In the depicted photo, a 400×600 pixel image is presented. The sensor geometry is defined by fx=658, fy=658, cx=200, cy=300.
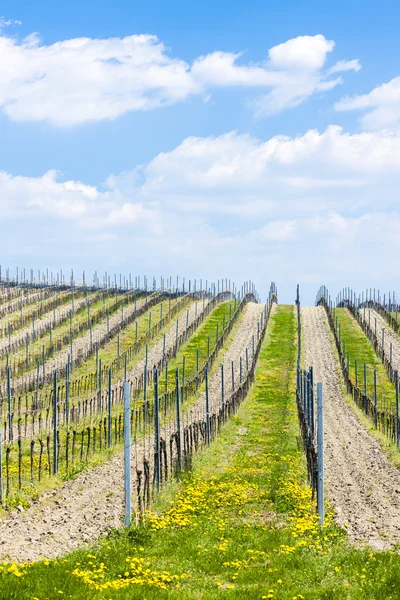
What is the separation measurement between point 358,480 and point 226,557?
8.91m

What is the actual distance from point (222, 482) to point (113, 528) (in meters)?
5.45

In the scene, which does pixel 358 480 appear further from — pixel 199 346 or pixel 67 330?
pixel 67 330

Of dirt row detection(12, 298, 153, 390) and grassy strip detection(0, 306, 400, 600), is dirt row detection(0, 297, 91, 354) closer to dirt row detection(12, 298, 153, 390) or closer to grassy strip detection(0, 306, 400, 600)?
dirt row detection(12, 298, 153, 390)

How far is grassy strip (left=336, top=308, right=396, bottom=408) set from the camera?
37.6m

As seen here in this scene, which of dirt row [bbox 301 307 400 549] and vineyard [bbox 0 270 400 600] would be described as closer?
vineyard [bbox 0 270 400 600]

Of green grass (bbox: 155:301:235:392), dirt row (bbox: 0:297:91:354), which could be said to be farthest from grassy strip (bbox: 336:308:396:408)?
dirt row (bbox: 0:297:91:354)

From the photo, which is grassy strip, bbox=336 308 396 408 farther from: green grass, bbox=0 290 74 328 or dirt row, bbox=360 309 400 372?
green grass, bbox=0 290 74 328

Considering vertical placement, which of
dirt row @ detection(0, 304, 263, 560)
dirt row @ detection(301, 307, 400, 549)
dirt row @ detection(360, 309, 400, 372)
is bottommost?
dirt row @ detection(301, 307, 400, 549)

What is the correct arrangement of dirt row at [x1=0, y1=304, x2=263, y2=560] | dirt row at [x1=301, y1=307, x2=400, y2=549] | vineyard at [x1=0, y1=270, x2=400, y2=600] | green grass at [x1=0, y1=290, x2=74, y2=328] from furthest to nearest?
green grass at [x1=0, y1=290, x2=74, y2=328] < dirt row at [x1=301, y1=307, x2=400, y2=549] < dirt row at [x1=0, y1=304, x2=263, y2=560] < vineyard at [x1=0, y1=270, x2=400, y2=600]

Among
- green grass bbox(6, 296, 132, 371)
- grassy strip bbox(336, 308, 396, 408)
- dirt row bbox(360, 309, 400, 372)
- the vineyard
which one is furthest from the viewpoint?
green grass bbox(6, 296, 132, 371)

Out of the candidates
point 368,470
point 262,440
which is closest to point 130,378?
point 262,440

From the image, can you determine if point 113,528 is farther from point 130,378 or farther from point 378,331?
point 378,331

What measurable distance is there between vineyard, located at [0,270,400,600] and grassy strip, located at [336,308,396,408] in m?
0.23

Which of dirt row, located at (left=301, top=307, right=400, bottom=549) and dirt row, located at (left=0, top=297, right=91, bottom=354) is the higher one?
dirt row, located at (left=0, top=297, right=91, bottom=354)
